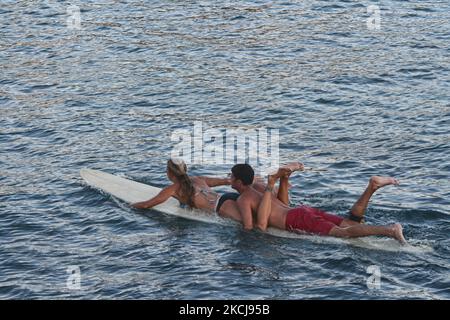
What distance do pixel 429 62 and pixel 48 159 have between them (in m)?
11.8

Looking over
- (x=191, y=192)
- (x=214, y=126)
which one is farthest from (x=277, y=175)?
(x=214, y=126)

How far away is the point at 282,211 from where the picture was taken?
1883 centimetres

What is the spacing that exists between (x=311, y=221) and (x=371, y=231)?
3.88 feet

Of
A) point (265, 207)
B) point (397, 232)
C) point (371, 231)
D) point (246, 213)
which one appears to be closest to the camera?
point (397, 232)

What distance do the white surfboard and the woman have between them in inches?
6.9

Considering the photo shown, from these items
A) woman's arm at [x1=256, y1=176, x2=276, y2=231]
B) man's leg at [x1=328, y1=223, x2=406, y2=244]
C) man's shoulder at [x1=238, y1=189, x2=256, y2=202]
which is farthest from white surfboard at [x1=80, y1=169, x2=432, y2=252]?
man's shoulder at [x1=238, y1=189, x2=256, y2=202]

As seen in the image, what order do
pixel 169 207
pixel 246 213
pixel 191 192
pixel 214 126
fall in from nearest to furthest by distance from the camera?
pixel 246 213
pixel 191 192
pixel 169 207
pixel 214 126

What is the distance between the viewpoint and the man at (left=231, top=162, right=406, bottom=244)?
18.2 metres

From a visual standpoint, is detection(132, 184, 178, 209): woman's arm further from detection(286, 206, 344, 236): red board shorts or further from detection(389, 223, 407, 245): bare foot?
detection(389, 223, 407, 245): bare foot

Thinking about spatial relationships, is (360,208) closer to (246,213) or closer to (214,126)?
(246,213)

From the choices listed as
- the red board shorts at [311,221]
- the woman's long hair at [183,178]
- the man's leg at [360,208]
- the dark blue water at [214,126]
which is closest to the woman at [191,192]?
the woman's long hair at [183,178]
